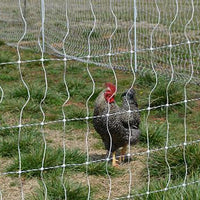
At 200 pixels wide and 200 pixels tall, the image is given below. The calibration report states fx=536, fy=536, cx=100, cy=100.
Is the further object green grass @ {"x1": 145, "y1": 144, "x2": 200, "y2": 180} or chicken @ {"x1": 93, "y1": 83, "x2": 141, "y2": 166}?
chicken @ {"x1": 93, "y1": 83, "x2": 141, "y2": 166}

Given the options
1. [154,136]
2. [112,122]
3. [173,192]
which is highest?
[112,122]

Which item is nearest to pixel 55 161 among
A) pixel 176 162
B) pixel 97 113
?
pixel 97 113

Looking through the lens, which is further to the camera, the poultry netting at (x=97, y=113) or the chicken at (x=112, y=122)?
the chicken at (x=112, y=122)

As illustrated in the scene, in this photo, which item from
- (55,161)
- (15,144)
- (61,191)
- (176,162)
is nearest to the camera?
(61,191)

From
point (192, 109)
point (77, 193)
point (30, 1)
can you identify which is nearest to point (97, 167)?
point (77, 193)

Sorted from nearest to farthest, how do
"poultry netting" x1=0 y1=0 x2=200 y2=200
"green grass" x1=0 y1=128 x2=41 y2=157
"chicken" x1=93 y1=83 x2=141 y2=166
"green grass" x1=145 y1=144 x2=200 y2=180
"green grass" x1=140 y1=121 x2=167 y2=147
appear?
"poultry netting" x1=0 y1=0 x2=200 y2=200 < "green grass" x1=145 y1=144 x2=200 y2=180 < "chicken" x1=93 y1=83 x2=141 y2=166 < "green grass" x1=0 y1=128 x2=41 y2=157 < "green grass" x1=140 y1=121 x2=167 y2=147

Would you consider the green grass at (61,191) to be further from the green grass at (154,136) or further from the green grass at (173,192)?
the green grass at (154,136)

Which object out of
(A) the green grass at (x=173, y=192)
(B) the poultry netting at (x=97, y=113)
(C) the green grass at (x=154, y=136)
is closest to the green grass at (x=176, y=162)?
(B) the poultry netting at (x=97, y=113)

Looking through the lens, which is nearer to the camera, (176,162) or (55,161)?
(176,162)

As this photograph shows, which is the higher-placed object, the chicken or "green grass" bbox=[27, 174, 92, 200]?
the chicken

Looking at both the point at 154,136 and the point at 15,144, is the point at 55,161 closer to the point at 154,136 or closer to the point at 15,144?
the point at 15,144

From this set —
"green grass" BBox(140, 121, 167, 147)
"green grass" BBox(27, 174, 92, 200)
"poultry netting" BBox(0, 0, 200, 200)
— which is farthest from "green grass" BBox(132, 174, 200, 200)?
"green grass" BBox(140, 121, 167, 147)

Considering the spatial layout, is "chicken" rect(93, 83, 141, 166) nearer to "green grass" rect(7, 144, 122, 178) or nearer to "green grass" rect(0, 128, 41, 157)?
"green grass" rect(7, 144, 122, 178)

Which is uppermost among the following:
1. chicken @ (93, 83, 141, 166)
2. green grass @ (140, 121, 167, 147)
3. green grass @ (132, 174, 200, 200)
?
chicken @ (93, 83, 141, 166)
